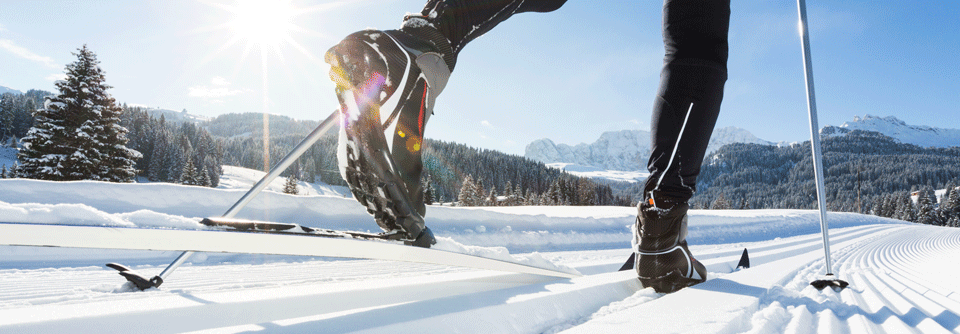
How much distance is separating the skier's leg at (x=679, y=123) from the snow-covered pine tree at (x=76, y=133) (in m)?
25.8

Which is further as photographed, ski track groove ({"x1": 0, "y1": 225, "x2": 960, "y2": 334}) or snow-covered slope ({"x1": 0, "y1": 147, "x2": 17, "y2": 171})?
snow-covered slope ({"x1": 0, "y1": 147, "x2": 17, "y2": 171})

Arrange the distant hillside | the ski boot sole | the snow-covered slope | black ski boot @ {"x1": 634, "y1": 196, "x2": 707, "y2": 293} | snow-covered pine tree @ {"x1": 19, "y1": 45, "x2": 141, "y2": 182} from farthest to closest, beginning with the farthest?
the distant hillside → the snow-covered slope → snow-covered pine tree @ {"x1": 19, "y1": 45, "x2": 141, "y2": 182} → black ski boot @ {"x1": 634, "y1": 196, "x2": 707, "y2": 293} → the ski boot sole

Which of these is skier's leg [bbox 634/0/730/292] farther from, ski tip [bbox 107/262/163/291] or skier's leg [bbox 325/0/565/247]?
ski tip [bbox 107/262/163/291]

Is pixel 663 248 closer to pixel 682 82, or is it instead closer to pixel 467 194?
pixel 682 82

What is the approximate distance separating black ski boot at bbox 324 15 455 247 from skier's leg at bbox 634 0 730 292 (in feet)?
1.79

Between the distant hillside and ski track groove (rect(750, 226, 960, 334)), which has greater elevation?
the distant hillside

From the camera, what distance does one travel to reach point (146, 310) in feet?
2.02

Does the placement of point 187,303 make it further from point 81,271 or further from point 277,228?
point 81,271

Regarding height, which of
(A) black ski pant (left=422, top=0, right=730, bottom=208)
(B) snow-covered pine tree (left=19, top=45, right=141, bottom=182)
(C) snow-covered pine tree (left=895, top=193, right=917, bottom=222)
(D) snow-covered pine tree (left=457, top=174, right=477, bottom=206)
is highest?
(B) snow-covered pine tree (left=19, top=45, right=141, bottom=182)

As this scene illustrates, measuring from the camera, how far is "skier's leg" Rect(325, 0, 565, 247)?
3.02 ft

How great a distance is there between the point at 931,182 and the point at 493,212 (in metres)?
144

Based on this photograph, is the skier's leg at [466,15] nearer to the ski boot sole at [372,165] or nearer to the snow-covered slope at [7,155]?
the ski boot sole at [372,165]

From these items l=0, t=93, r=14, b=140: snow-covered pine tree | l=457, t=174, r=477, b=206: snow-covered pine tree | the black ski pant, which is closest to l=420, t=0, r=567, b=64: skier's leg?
the black ski pant

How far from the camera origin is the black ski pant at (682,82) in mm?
1001
